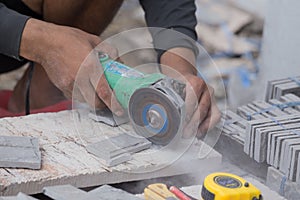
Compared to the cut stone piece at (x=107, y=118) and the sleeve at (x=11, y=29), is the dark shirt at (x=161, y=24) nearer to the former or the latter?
the sleeve at (x=11, y=29)

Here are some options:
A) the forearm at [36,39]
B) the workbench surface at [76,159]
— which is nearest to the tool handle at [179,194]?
the workbench surface at [76,159]

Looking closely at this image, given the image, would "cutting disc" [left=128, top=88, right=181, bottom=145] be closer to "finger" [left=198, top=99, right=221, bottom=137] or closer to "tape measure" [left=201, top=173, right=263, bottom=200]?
"finger" [left=198, top=99, right=221, bottom=137]

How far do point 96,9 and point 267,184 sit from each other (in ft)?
3.93

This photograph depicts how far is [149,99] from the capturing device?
2.19 m

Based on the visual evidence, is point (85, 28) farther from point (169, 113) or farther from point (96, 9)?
point (169, 113)

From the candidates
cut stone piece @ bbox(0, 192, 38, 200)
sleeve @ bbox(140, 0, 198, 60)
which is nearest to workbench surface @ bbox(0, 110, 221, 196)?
cut stone piece @ bbox(0, 192, 38, 200)

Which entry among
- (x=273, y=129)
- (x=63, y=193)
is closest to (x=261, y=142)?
(x=273, y=129)

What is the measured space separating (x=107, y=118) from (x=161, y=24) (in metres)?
0.62

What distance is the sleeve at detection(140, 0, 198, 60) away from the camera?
2.70m

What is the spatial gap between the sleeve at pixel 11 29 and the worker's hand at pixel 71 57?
0.06 feet

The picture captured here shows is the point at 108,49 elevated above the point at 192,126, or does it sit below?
above

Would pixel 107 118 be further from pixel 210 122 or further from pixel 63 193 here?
pixel 63 193

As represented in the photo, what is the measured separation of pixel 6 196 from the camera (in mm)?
A: 1979

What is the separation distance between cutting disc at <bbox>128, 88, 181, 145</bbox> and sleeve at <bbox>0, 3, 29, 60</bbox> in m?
0.51
